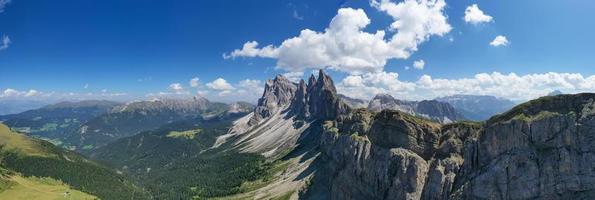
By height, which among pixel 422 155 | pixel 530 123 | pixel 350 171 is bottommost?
pixel 350 171

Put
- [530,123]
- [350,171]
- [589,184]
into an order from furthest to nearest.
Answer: [350,171] < [530,123] < [589,184]

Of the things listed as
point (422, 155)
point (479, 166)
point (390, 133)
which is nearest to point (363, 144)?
point (390, 133)

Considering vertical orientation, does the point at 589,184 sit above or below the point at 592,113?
below

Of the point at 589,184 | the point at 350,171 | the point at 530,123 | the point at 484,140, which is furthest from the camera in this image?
the point at 350,171

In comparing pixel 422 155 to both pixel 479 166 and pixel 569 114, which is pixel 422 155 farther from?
pixel 569 114

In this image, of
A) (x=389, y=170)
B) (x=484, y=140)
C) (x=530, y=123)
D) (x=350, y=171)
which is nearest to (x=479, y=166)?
(x=484, y=140)

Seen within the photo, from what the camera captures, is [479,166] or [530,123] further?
[479,166]
